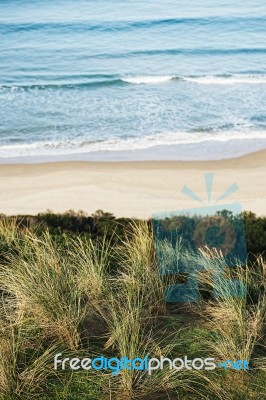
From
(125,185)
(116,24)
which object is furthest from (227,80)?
(125,185)

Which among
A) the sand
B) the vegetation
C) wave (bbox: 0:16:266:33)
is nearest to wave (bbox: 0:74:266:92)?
the sand

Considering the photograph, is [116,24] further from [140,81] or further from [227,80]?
[227,80]

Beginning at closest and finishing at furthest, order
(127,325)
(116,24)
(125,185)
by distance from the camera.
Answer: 1. (127,325)
2. (125,185)
3. (116,24)

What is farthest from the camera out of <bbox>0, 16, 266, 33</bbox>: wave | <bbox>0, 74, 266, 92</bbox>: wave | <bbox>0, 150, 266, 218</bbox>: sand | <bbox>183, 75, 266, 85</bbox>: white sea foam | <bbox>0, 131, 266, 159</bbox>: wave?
<bbox>0, 16, 266, 33</bbox>: wave

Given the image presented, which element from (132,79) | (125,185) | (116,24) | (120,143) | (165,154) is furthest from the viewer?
(116,24)

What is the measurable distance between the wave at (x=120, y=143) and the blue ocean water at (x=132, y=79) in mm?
23

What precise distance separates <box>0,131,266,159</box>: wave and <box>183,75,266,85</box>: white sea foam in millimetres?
6809

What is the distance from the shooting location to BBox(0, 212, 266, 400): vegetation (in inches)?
212

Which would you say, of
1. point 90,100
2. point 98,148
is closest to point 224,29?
point 90,100

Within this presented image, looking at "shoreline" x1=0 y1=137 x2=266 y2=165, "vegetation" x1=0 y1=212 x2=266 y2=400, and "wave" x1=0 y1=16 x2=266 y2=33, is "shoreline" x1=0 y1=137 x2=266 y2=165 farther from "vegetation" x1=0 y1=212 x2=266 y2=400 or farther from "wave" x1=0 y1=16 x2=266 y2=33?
"wave" x1=0 y1=16 x2=266 y2=33

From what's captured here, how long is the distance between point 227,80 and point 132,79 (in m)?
3.15

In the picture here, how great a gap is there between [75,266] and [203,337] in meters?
1.50

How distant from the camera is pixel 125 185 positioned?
1314 centimetres

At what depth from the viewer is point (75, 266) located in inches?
271
